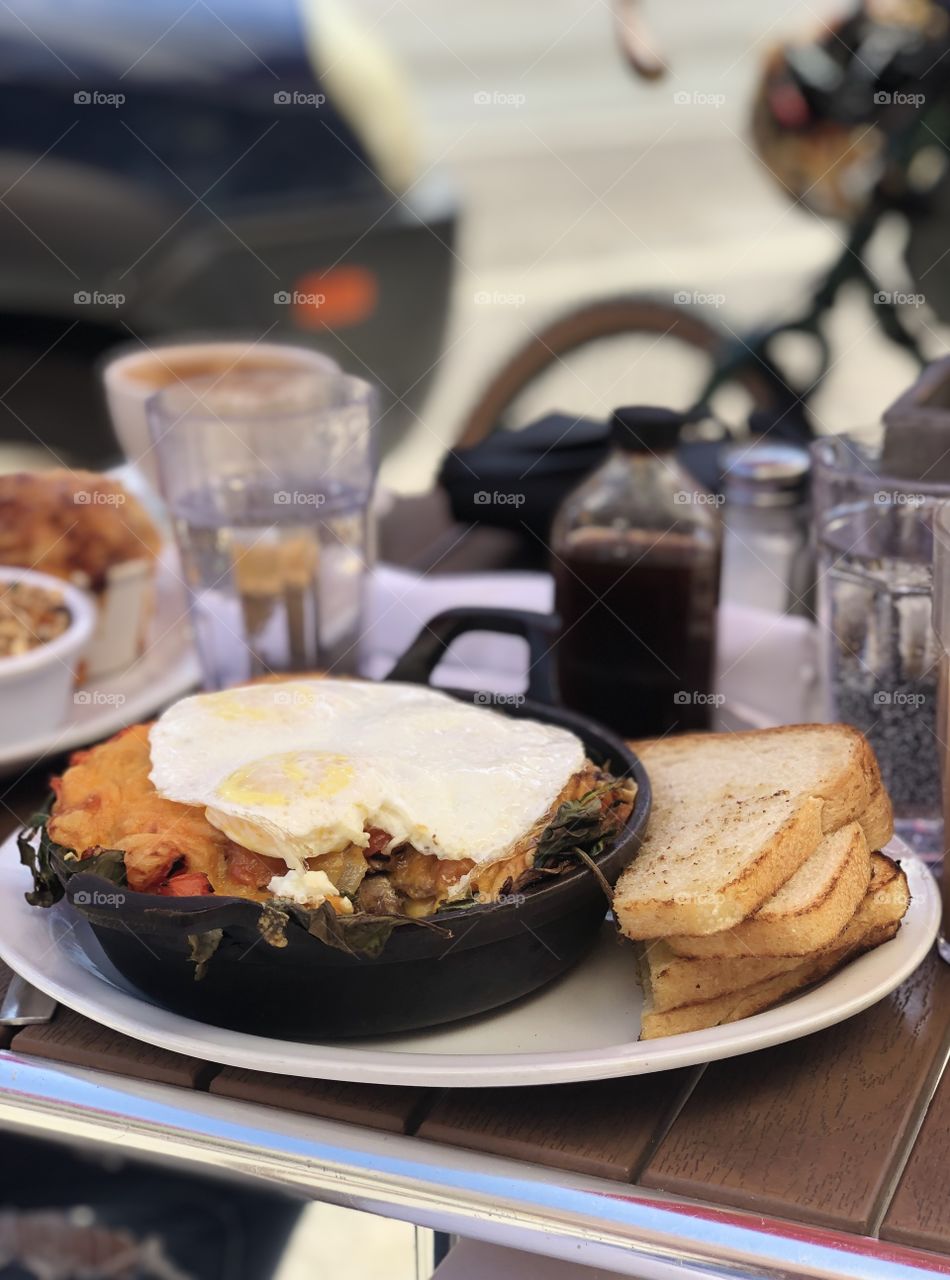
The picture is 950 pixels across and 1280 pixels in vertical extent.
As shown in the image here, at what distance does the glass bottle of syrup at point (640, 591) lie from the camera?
1.40 meters

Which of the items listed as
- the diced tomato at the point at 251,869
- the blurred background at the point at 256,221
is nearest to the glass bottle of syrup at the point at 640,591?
the diced tomato at the point at 251,869

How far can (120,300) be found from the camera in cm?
356

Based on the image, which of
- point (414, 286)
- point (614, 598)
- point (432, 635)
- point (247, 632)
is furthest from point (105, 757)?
point (414, 286)

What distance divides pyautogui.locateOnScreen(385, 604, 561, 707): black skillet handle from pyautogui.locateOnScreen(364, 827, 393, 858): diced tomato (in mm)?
294

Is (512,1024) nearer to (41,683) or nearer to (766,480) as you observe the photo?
(41,683)

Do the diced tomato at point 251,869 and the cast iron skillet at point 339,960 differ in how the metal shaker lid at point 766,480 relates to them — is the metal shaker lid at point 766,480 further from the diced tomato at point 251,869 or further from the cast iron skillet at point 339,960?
the diced tomato at point 251,869

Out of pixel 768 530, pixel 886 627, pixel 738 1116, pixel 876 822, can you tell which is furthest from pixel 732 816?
pixel 768 530

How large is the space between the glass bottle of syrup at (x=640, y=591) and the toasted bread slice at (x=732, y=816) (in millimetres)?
252

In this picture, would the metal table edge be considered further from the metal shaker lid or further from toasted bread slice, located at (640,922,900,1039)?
the metal shaker lid

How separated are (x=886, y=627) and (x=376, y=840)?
0.56m

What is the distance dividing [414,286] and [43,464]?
4.06ft

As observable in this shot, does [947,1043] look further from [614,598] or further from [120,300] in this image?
[120,300]

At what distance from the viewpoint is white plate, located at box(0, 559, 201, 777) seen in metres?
1.34

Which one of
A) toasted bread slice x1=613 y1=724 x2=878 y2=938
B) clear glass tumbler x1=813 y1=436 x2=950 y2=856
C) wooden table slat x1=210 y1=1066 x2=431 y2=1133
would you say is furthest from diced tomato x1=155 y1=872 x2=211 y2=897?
clear glass tumbler x1=813 y1=436 x2=950 y2=856
